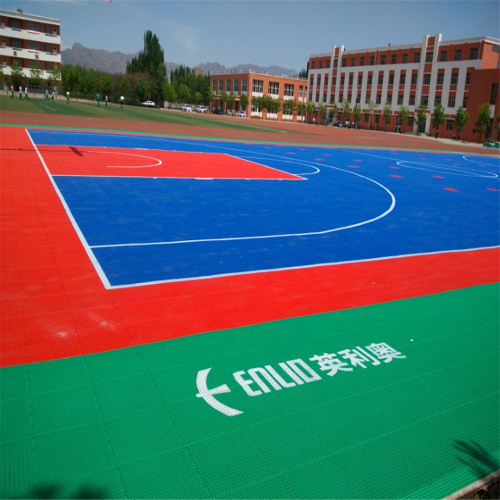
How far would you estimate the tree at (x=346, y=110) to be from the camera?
95.8 metres

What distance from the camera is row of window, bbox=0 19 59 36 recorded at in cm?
8978

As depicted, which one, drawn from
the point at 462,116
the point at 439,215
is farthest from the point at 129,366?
the point at 462,116

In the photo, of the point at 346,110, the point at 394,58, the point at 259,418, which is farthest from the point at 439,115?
the point at 259,418

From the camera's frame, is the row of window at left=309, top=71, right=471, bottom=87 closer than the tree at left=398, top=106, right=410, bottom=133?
Yes

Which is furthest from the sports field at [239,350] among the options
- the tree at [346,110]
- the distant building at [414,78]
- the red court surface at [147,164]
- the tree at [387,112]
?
the tree at [346,110]

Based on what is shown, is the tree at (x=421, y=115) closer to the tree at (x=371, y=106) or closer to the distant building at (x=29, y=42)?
the tree at (x=371, y=106)

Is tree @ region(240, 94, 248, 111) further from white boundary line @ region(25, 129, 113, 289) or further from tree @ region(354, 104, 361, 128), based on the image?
white boundary line @ region(25, 129, 113, 289)

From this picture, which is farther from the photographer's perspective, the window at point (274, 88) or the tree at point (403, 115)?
the window at point (274, 88)

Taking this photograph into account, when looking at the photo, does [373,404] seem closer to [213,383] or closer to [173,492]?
[213,383]

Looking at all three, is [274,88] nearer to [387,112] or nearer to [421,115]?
[387,112]

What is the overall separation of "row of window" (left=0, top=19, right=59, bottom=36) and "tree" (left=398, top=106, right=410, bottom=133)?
69.4 metres

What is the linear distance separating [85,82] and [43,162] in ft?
308

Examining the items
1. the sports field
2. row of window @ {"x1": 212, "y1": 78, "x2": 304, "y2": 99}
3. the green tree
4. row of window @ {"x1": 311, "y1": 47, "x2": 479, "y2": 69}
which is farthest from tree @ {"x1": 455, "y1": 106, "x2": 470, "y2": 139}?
the green tree

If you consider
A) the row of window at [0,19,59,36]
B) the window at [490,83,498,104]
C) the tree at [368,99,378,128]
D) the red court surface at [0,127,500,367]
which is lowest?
the red court surface at [0,127,500,367]
